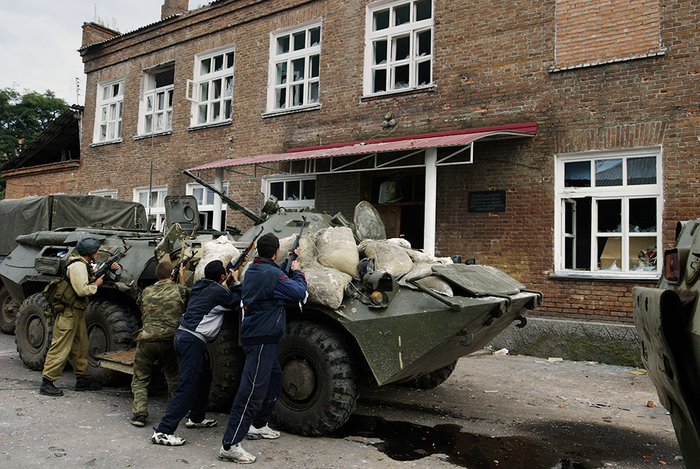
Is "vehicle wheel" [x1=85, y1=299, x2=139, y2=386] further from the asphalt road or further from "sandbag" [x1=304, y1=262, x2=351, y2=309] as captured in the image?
"sandbag" [x1=304, y1=262, x2=351, y2=309]

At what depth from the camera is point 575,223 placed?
→ 29.3 ft

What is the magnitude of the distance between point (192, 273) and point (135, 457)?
2.07 meters

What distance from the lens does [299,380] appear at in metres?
4.58

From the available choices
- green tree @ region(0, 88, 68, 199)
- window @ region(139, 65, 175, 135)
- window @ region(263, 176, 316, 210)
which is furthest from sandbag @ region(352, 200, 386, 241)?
green tree @ region(0, 88, 68, 199)

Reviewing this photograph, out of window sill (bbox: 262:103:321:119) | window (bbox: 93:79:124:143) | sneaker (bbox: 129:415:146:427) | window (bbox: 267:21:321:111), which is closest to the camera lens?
sneaker (bbox: 129:415:146:427)

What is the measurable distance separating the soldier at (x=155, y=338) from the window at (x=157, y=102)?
1096 cm

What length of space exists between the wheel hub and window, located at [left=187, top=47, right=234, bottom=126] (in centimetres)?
988

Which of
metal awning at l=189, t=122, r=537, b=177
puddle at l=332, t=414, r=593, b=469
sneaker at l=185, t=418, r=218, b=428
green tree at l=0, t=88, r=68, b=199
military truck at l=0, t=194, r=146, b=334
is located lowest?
puddle at l=332, t=414, r=593, b=469

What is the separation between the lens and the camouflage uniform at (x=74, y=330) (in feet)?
18.4

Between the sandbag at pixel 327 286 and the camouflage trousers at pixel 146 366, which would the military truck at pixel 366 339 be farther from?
the camouflage trousers at pixel 146 366

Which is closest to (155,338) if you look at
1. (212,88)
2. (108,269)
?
(108,269)

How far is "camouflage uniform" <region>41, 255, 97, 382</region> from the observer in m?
5.60

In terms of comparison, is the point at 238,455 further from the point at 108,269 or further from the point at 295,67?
the point at 295,67

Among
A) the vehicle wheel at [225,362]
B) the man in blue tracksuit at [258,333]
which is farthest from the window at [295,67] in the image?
the man in blue tracksuit at [258,333]
